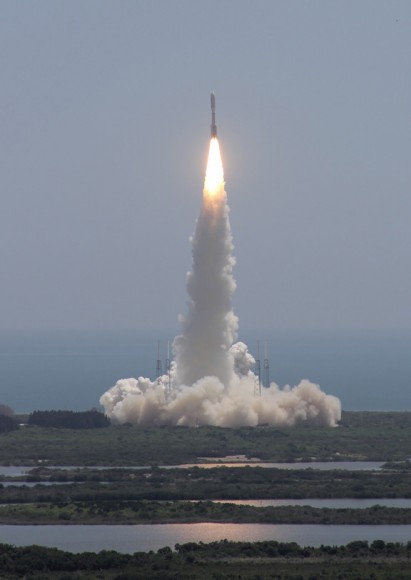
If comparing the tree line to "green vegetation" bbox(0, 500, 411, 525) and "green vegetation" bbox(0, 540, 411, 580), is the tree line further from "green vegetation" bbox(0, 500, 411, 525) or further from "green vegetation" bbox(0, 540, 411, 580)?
"green vegetation" bbox(0, 540, 411, 580)

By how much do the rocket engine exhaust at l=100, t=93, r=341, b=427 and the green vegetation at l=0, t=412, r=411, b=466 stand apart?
5.34 feet

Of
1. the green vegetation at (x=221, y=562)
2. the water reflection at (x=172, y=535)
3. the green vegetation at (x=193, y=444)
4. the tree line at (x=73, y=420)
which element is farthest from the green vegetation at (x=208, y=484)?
the tree line at (x=73, y=420)

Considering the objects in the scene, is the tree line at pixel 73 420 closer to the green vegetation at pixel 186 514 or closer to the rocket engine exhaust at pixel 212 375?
the rocket engine exhaust at pixel 212 375

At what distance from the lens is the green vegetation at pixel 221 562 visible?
71.2 metres

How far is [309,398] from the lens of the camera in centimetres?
13225

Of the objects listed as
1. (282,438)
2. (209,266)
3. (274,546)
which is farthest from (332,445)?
(274,546)

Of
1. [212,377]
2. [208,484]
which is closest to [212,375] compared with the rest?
[212,377]

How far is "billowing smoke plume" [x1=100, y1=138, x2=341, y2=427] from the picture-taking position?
124m

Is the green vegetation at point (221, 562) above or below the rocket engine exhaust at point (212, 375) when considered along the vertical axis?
below

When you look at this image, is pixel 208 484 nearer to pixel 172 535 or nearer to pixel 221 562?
pixel 172 535

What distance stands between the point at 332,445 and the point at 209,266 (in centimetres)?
1493

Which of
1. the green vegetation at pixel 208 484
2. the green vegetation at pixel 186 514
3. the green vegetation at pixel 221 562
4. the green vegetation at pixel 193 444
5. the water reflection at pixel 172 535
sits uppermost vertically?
the green vegetation at pixel 193 444

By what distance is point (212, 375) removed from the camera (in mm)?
127438

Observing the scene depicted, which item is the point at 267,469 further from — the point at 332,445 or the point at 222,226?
the point at 222,226
